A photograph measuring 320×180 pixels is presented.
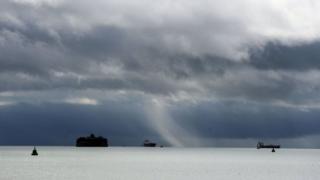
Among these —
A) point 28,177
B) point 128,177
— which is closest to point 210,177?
point 128,177

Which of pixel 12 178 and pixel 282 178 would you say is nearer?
pixel 12 178

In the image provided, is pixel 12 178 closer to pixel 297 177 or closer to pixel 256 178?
pixel 256 178

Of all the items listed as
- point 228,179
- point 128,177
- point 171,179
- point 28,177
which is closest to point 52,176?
point 28,177

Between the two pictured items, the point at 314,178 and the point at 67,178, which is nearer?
the point at 67,178

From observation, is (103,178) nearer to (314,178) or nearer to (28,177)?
(28,177)

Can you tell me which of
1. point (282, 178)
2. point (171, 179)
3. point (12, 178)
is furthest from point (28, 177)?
point (282, 178)

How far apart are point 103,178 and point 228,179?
2703cm

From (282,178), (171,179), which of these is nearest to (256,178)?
(282,178)

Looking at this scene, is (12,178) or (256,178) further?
(256,178)

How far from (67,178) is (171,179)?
2197 cm

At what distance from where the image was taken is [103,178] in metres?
150

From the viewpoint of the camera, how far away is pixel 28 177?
149m

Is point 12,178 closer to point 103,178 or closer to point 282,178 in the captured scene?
point 103,178

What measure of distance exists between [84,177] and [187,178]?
22.5 m
